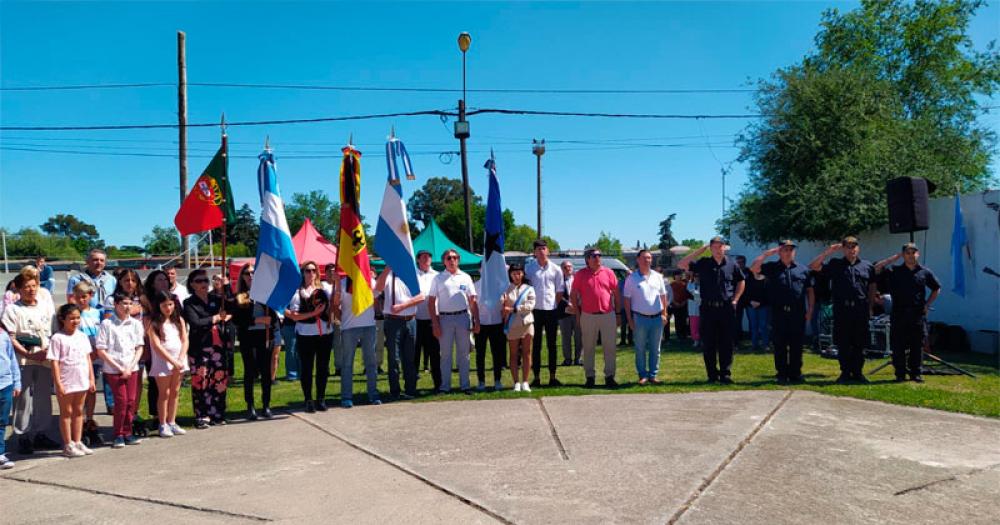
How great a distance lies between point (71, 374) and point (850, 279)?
9.55 metres

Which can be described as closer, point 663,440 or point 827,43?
point 663,440

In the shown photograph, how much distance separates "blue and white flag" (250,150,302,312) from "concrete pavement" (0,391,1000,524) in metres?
1.45

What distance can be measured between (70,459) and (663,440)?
5.66m

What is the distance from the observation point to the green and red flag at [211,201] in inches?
347

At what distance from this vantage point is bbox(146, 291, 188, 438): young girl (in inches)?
283

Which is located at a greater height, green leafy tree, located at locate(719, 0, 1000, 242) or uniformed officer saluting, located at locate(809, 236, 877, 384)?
green leafy tree, located at locate(719, 0, 1000, 242)

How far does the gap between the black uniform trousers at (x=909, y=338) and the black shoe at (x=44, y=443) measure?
34.4 ft

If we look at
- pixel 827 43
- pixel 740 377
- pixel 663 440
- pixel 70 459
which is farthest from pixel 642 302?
pixel 827 43

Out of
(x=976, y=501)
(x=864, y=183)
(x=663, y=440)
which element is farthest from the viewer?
(x=864, y=183)

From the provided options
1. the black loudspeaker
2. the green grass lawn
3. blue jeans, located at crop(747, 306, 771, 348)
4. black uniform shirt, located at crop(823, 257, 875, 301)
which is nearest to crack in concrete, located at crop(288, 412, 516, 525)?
the green grass lawn

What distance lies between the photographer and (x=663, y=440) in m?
6.44

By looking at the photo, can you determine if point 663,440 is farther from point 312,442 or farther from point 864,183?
point 864,183

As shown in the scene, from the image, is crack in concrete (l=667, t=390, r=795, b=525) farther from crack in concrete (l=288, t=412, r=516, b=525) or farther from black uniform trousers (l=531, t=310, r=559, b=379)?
black uniform trousers (l=531, t=310, r=559, b=379)

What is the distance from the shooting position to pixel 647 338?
31.9 ft
